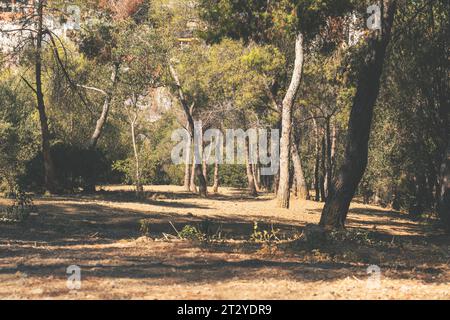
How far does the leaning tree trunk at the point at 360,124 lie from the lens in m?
14.1

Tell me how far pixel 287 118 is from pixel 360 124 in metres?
11.2

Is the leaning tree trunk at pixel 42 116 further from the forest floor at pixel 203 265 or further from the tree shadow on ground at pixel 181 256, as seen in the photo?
the tree shadow on ground at pixel 181 256

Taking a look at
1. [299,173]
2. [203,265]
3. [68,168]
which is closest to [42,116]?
[68,168]

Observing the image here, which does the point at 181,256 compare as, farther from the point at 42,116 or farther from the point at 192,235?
the point at 42,116

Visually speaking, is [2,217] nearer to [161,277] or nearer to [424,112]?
[161,277]

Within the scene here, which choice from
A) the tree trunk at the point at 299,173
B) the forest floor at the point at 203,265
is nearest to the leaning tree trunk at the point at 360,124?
the forest floor at the point at 203,265

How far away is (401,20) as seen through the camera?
20.8m

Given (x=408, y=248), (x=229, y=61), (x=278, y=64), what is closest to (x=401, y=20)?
(x=278, y=64)

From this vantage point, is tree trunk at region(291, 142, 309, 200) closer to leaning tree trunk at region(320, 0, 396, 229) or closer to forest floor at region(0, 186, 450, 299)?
forest floor at region(0, 186, 450, 299)

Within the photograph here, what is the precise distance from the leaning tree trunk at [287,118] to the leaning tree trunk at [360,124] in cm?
1024

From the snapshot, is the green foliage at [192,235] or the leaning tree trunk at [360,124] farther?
the leaning tree trunk at [360,124]

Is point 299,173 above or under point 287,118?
under

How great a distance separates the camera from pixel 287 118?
82.9ft

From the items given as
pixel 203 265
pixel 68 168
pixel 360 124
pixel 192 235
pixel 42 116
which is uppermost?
pixel 42 116
